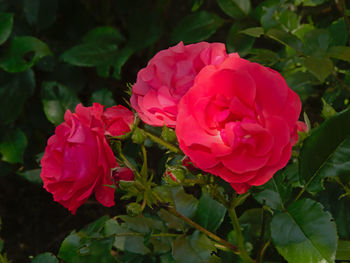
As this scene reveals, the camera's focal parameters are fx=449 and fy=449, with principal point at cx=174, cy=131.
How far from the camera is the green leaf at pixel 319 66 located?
2.65 ft

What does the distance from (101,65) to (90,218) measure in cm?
66

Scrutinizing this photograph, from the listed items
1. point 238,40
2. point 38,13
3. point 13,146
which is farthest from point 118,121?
point 38,13

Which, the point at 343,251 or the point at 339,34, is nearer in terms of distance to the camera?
the point at 343,251

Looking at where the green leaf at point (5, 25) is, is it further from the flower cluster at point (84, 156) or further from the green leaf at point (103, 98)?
the flower cluster at point (84, 156)

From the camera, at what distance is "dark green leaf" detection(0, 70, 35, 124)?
139cm

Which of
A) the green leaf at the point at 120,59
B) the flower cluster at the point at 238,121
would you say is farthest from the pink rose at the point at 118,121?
the green leaf at the point at 120,59

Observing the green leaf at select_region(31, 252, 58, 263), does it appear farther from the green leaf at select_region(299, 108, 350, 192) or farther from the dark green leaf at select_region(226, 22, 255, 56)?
the dark green leaf at select_region(226, 22, 255, 56)

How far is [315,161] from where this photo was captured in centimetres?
73

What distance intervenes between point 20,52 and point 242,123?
0.91 meters

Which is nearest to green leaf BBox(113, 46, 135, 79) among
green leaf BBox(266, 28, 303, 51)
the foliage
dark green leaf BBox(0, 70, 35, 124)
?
the foliage

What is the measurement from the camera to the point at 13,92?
1423 millimetres

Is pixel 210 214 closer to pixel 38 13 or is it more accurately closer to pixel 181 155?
pixel 181 155

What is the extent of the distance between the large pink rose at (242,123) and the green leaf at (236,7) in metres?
0.57

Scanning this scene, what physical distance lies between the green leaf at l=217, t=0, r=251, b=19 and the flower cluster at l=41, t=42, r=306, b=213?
491 millimetres
